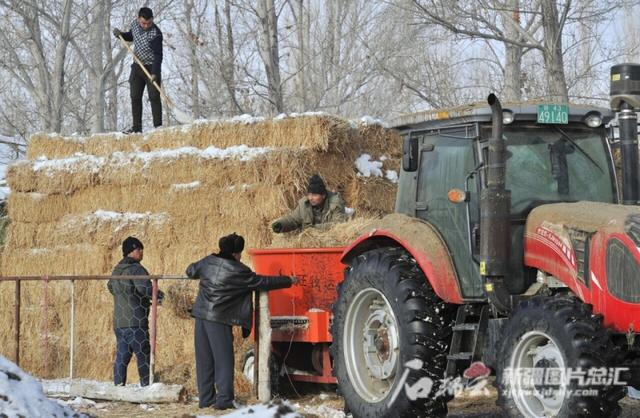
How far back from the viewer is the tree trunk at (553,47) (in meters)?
15.5

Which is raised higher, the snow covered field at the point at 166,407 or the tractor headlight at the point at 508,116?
the tractor headlight at the point at 508,116

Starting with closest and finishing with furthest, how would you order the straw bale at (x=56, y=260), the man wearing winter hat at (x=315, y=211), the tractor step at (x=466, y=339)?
1. the tractor step at (x=466, y=339)
2. the man wearing winter hat at (x=315, y=211)
3. the straw bale at (x=56, y=260)

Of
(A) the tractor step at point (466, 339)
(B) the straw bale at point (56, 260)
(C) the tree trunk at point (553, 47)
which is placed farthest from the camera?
(C) the tree trunk at point (553, 47)

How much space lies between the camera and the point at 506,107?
7.53 metres

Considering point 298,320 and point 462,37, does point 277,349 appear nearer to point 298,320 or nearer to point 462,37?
point 298,320

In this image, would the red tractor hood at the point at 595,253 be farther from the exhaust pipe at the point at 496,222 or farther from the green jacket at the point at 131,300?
the green jacket at the point at 131,300

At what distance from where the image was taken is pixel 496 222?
7117 mm

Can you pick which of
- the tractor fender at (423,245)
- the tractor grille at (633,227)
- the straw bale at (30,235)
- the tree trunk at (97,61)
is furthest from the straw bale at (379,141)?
the tree trunk at (97,61)

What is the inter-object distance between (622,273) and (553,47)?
973 centimetres

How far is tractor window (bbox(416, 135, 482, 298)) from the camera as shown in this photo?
25.0 feet

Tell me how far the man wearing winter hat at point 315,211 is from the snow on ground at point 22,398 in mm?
3866

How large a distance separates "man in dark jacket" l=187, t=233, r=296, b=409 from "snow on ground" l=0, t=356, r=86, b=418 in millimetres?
2348

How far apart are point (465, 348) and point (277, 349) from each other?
3276mm

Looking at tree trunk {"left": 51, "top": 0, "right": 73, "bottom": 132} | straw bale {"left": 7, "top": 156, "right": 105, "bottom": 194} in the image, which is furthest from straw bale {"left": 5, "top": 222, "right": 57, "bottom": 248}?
tree trunk {"left": 51, "top": 0, "right": 73, "bottom": 132}
